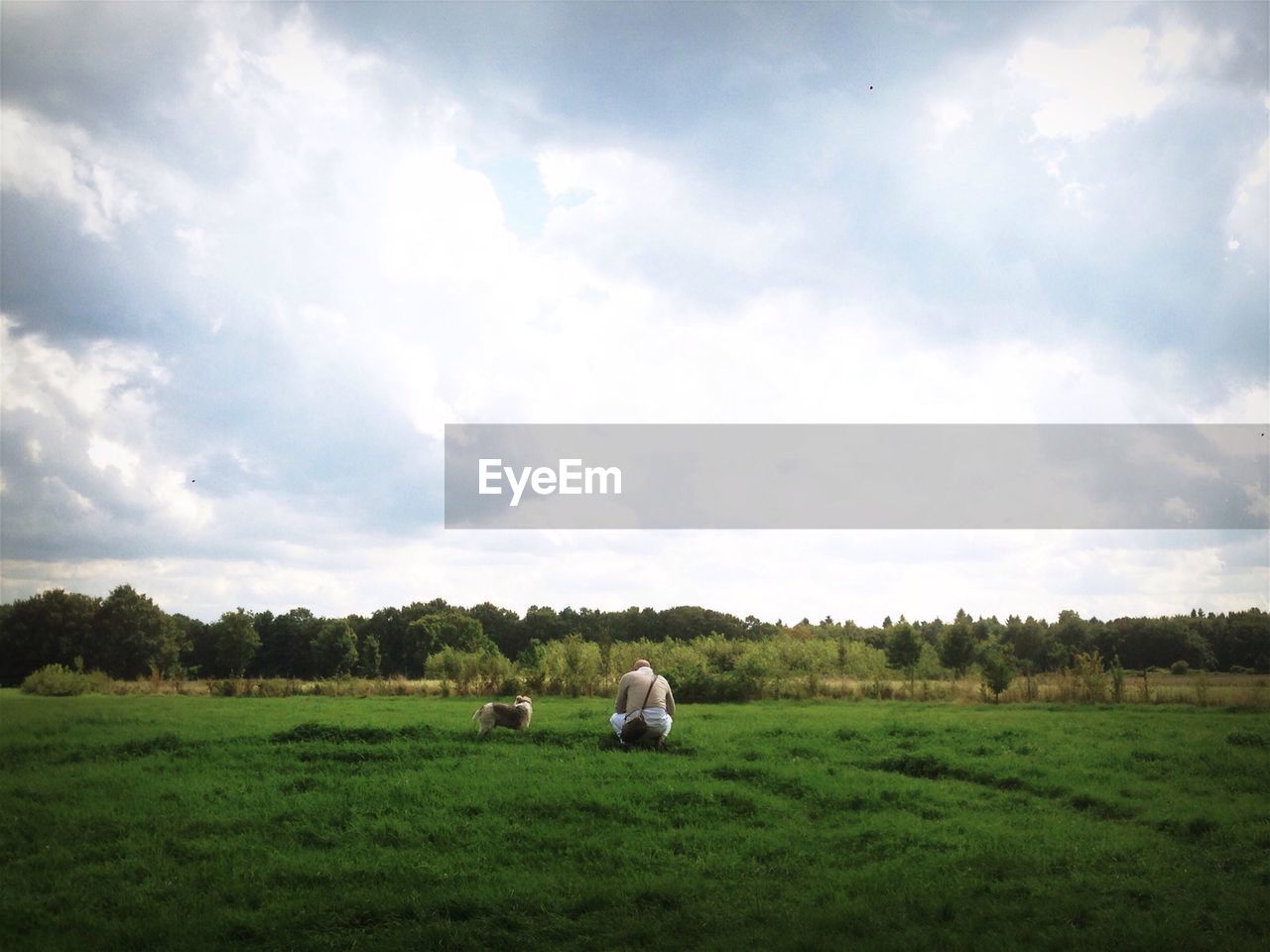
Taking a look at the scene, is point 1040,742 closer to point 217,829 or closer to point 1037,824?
point 1037,824

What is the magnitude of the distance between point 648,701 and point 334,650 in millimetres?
59060

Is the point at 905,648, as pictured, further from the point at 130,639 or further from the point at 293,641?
the point at 293,641

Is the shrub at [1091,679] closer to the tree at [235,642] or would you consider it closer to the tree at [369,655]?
the tree at [235,642]

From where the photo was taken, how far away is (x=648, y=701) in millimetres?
17359

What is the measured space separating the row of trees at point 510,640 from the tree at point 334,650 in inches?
4.7

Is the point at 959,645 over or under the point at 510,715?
over

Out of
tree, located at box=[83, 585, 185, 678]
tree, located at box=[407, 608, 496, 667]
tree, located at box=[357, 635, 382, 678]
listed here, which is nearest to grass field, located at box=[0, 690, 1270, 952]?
tree, located at box=[83, 585, 185, 678]

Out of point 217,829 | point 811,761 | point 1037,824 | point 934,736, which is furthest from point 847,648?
point 217,829

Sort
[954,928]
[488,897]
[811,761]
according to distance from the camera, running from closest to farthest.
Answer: [954,928], [488,897], [811,761]

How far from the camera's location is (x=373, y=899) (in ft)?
29.8

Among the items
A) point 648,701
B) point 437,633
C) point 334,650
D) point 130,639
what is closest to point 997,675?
point 648,701

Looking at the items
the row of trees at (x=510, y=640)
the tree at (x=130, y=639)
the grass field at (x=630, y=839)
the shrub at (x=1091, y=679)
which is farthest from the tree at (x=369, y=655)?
the shrub at (x=1091, y=679)

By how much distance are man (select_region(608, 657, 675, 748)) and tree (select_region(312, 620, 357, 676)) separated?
55962 mm

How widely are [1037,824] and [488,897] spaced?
762 centimetres
